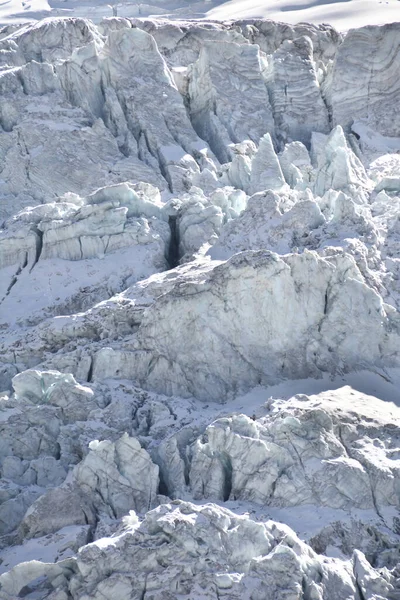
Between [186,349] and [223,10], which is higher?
[186,349]

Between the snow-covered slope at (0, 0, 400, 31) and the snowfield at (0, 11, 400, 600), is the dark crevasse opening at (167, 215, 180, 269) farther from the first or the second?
the snow-covered slope at (0, 0, 400, 31)

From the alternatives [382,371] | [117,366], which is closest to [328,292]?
[382,371]

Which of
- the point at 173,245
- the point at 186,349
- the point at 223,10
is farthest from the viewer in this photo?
the point at 223,10

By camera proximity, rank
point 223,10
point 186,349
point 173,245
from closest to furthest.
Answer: point 186,349 → point 173,245 → point 223,10

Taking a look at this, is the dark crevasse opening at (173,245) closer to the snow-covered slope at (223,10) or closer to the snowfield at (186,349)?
the snowfield at (186,349)

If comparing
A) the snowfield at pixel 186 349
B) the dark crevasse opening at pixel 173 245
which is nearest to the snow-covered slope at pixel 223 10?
the snowfield at pixel 186 349

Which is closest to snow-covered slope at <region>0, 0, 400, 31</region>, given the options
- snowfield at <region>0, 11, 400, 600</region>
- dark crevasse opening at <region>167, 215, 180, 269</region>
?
snowfield at <region>0, 11, 400, 600</region>

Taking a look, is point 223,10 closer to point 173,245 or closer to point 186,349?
point 173,245

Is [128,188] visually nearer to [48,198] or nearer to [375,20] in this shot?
[48,198]

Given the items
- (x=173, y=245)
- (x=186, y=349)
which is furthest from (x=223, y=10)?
(x=186, y=349)
